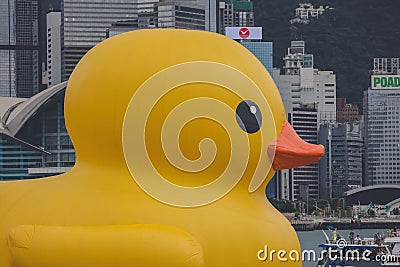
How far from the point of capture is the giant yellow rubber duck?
4.20 metres

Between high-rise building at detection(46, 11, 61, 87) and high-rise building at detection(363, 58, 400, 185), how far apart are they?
1714cm

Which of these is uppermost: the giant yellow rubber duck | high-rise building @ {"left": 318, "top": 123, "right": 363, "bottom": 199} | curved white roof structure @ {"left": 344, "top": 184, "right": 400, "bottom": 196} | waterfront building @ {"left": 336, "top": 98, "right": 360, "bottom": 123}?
the giant yellow rubber duck

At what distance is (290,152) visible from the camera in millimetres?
4414

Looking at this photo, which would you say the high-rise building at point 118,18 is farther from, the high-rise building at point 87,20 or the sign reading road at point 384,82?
the sign reading road at point 384,82

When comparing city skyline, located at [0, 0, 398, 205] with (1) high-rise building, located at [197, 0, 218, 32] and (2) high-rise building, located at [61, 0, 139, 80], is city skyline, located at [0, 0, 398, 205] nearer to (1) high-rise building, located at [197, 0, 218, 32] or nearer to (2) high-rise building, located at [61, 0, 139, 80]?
(2) high-rise building, located at [61, 0, 139, 80]

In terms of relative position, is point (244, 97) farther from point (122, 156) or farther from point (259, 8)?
point (259, 8)

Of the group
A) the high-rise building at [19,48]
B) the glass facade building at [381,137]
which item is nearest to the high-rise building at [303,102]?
the glass facade building at [381,137]

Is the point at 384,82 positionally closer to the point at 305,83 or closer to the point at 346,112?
the point at 346,112

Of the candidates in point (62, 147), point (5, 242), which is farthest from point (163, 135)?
point (62, 147)

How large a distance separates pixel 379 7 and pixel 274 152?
5786cm

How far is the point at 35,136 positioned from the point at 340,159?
3157 centimetres

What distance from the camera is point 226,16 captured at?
62688 mm

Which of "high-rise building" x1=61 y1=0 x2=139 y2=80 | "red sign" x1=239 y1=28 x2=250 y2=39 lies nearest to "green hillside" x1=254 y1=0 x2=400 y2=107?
"red sign" x1=239 y1=28 x2=250 y2=39

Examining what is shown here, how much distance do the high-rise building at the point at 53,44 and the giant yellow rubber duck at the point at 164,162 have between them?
5280 cm
